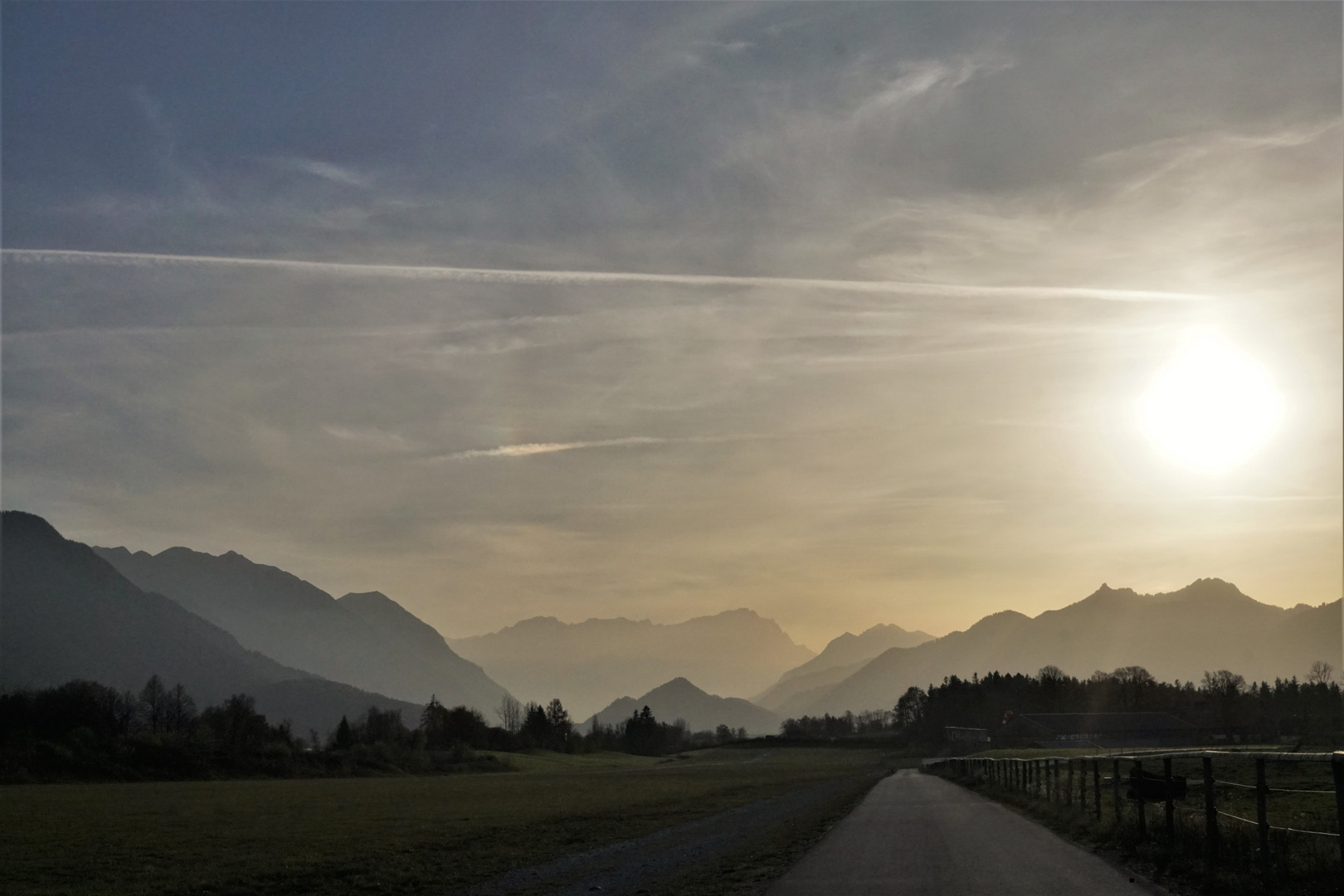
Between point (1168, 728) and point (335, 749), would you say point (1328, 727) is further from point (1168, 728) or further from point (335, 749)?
point (335, 749)

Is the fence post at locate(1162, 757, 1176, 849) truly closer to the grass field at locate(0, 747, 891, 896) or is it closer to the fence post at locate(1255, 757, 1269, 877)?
the fence post at locate(1255, 757, 1269, 877)

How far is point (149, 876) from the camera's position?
2314 centimetres

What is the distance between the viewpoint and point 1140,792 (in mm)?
19375

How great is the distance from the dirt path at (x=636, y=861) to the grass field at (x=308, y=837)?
995 millimetres

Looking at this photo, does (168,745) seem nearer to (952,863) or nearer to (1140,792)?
(952,863)

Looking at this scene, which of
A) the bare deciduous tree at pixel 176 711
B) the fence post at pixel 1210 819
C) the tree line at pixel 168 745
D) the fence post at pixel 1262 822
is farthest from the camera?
the bare deciduous tree at pixel 176 711

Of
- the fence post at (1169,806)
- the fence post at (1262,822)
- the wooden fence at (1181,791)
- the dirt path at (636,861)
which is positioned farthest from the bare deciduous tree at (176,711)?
the fence post at (1262,822)

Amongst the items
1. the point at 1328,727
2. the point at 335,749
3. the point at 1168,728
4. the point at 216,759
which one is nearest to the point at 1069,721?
the point at 1168,728

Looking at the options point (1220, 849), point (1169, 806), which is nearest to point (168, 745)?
point (1169, 806)

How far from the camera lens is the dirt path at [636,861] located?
19.5 meters

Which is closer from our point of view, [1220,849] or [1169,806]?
[1220,849]

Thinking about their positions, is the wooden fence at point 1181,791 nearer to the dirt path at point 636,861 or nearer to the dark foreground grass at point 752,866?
the dark foreground grass at point 752,866

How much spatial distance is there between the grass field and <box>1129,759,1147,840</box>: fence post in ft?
44.5

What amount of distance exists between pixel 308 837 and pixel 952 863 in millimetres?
22645
